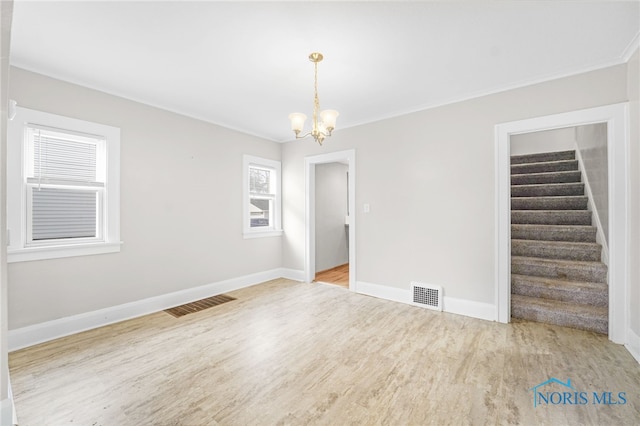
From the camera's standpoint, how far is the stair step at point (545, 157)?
4.77 metres

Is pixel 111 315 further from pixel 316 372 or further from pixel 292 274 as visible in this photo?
pixel 292 274

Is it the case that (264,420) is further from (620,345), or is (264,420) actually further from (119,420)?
(620,345)

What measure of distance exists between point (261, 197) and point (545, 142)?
565cm

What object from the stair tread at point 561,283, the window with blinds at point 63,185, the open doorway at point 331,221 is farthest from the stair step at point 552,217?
the window with blinds at point 63,185

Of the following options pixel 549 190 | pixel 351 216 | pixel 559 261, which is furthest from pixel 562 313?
pixel 351 216

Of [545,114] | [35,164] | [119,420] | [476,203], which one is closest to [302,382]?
[119,420]

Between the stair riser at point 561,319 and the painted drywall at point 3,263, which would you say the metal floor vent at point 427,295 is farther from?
the painted drywall at point 3,263

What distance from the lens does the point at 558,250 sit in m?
3.58

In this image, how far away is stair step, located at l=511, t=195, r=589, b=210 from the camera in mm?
3943

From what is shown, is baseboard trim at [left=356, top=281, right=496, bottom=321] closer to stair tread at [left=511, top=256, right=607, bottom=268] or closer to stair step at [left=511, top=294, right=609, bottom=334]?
stair step at [left=511, top=294, right=609, bottom=334]

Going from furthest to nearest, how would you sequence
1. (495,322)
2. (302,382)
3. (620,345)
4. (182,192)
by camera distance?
1. (182,192)
2. (495,322)
3. (620,345)
4. (302,382)

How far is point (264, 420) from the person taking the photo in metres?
1.68

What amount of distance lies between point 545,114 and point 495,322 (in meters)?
2.28

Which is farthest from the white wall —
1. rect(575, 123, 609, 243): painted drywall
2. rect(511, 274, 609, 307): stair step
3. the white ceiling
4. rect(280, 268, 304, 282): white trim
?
rect(575, 123, 609, 243): painted drywall
